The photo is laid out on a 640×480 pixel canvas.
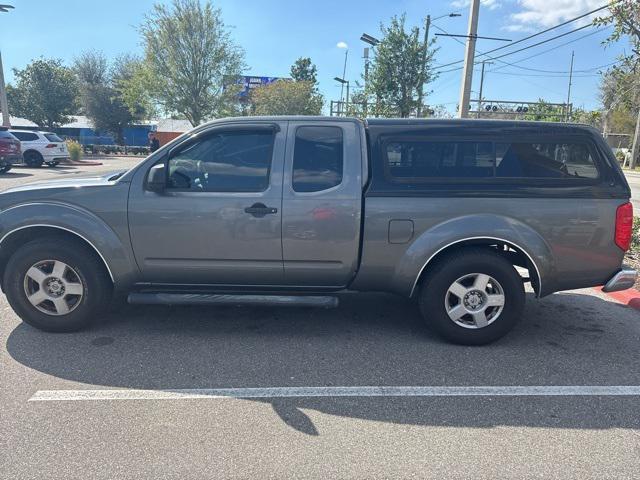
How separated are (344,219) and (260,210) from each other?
0.72 metres

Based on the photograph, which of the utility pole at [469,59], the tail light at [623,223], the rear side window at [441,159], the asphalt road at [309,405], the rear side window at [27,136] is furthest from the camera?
the rear side window at [27,136]

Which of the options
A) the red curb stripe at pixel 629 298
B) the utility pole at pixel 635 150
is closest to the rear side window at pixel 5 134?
the red curb stripe at pixel 629 298

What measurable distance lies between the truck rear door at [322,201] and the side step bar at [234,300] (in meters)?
0.18

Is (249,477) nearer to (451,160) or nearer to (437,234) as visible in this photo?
(437,234)

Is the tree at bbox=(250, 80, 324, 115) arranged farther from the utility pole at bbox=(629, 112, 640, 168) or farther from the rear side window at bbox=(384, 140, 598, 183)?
the rear side window at bbox=(384, 140, 598, 183)

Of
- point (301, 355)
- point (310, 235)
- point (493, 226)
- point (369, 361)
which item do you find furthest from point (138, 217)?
point (493, 226)

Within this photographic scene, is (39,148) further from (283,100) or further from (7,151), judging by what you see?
(283,100)

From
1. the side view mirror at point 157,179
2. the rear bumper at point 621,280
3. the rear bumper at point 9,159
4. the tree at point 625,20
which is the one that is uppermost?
the tree at point 625,20

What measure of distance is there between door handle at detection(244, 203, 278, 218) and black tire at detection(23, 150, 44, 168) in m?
20.8

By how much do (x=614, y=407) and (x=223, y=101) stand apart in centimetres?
2780

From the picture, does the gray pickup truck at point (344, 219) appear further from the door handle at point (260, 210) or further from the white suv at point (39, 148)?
the white suv at point (39, 148)

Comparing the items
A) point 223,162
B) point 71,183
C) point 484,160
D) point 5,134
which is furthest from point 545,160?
point 5,134

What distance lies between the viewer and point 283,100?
3547 centimetres

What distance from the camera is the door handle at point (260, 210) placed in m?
3.71
